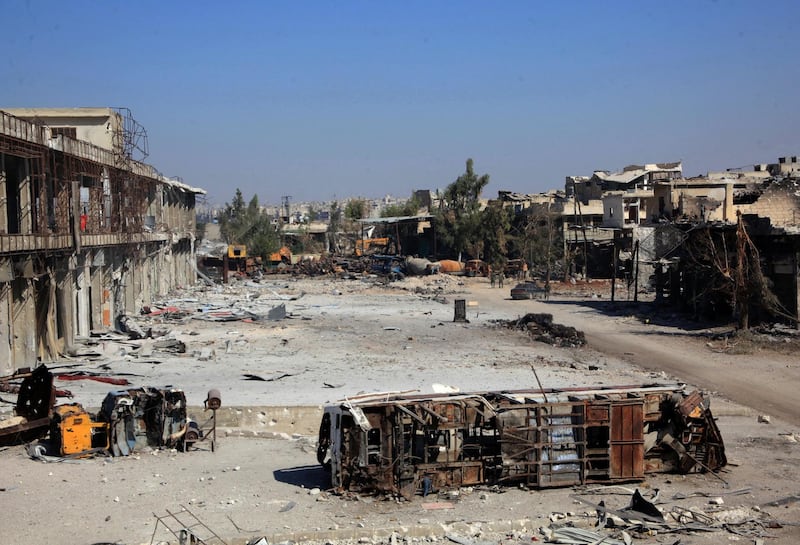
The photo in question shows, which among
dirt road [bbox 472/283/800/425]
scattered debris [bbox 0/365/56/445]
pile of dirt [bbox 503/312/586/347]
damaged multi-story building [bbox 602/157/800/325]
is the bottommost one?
dirt road [bbox 472/283/800/425]

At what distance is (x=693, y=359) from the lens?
25109 millimetres

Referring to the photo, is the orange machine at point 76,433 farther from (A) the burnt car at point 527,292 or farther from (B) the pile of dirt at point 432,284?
(B) the pile of dirt at point 432,284

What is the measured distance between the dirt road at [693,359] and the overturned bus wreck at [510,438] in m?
5.89

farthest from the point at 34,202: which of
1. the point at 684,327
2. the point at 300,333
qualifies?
the point at 684,327

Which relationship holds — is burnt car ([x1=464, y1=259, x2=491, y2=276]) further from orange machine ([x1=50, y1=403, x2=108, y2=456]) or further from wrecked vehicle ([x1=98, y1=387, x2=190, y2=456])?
orange machine ([x1=50, y1=403, x2=108, y2=456])

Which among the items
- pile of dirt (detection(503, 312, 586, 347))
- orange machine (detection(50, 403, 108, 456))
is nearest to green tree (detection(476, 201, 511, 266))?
pile of dirt (detection(503, 312, 586, 347))

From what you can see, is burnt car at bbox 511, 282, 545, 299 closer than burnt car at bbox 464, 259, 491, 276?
Yes

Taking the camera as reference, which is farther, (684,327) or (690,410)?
(684,327)

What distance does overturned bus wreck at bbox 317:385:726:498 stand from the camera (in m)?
12.0

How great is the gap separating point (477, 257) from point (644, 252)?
18.4 m

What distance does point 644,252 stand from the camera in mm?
47031

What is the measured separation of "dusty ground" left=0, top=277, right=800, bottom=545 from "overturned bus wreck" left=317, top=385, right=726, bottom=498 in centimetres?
32

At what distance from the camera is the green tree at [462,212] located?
211 feet

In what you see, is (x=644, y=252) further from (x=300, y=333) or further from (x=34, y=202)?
(x=34, y=202)
